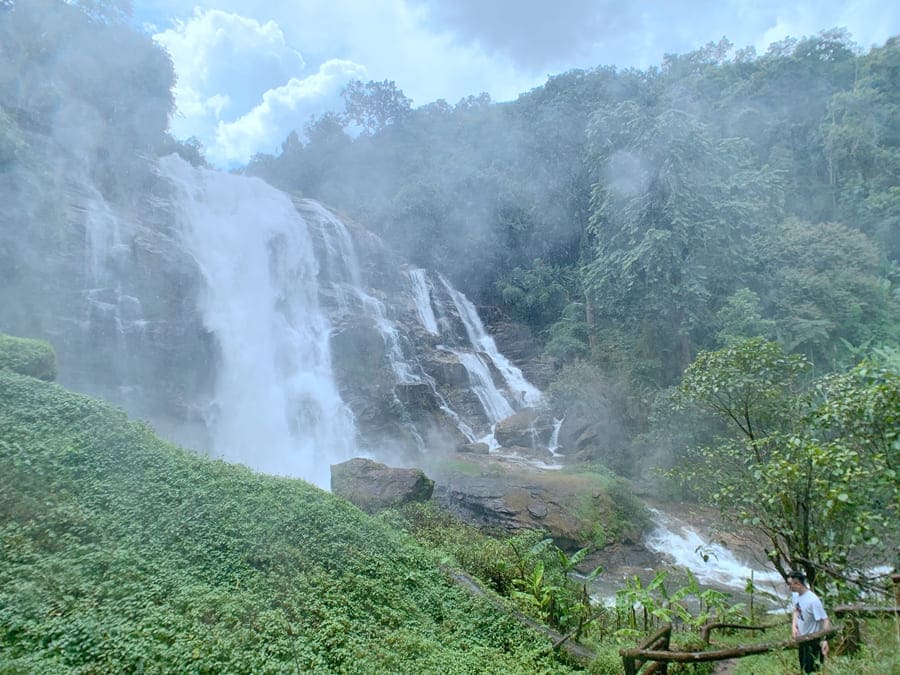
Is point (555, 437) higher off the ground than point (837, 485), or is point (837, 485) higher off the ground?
point (837, 485)

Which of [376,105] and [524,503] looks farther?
[376,105]

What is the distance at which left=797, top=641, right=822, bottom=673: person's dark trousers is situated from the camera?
396cm

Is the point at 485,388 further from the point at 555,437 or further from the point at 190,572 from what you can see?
the point at 190,572

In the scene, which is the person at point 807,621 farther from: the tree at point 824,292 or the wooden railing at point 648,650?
the tree at point 824,292

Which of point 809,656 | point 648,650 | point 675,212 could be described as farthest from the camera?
point 675,212

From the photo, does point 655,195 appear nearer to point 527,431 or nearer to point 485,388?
point 527,431

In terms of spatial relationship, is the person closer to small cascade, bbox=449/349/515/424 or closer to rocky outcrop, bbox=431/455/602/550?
rocky outcrop, bbox=431/455/602/550

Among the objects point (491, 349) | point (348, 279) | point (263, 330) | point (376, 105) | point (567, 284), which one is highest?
point (376, 105)

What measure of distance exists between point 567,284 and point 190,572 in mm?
28696

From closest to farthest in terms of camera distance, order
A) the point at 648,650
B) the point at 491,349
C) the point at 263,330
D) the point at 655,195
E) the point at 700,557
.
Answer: the point at 648,650
the point at 700,557
the point at 655,195
the point at 263,330
the point at 491,349

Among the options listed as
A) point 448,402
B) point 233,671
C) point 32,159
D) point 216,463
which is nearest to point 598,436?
point 448,402

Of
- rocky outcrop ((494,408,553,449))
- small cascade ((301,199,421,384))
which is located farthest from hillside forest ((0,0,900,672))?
small cascade ((301,199,421,384))

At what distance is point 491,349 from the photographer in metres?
29.6

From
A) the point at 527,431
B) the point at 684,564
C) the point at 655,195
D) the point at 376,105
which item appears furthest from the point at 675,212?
the point at 376,105
